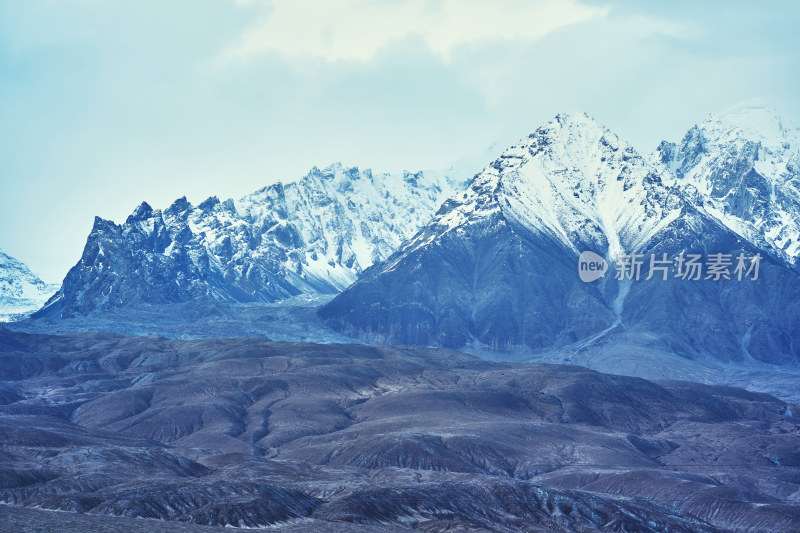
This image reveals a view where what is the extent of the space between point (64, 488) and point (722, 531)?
113m

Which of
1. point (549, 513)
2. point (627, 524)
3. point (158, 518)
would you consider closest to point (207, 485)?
point (158, 518)

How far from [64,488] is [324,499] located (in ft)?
134

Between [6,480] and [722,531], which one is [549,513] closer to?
[722,531]

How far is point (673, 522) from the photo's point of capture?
7352 inches

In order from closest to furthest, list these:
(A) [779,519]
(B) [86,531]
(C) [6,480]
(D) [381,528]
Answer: (B) [86,531], (D) [381,528], (C) [6,480], (A) [779,519]

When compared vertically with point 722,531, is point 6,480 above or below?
above

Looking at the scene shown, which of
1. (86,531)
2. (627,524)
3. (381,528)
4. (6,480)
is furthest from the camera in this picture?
→ (627,524)

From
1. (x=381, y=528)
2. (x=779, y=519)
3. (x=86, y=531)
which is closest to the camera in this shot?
(x=86, y=531)

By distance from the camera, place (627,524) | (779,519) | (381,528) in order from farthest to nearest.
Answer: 1. (779,519)
2. (627,524)
3. (381,528)

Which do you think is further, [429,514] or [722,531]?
[722,531]

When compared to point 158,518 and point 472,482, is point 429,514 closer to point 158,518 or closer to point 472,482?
point 472,482

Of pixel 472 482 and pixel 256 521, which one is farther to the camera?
pixel 472 482

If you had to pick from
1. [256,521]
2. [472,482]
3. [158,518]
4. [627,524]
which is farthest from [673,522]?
[158,518]

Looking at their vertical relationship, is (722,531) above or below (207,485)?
below
